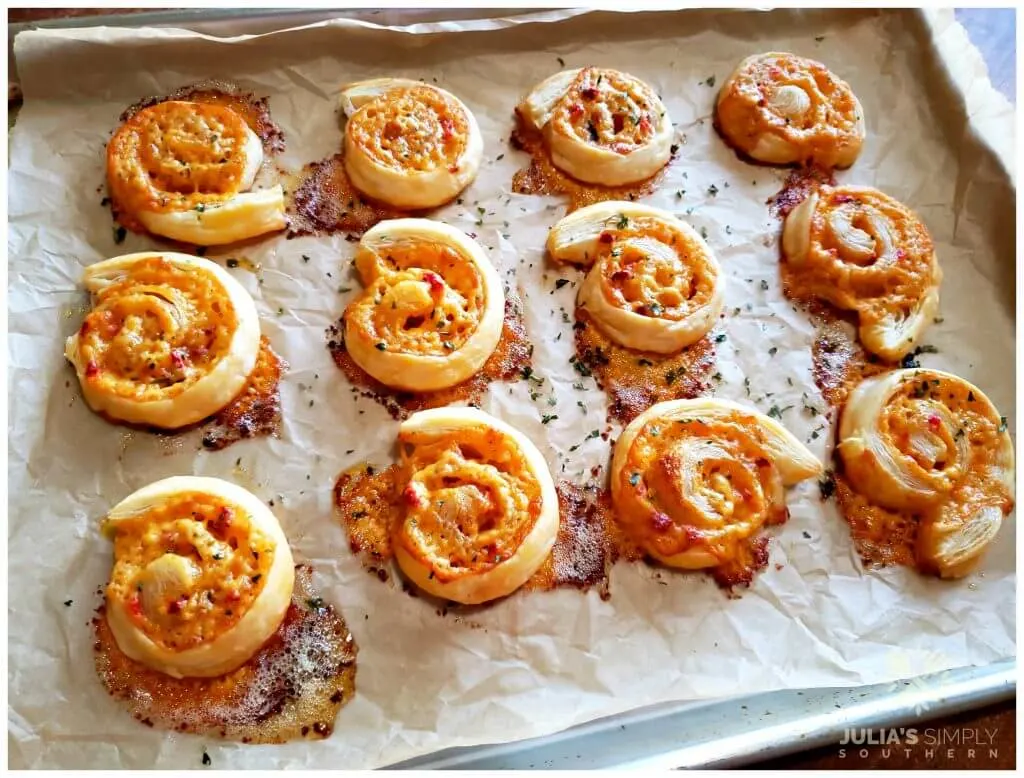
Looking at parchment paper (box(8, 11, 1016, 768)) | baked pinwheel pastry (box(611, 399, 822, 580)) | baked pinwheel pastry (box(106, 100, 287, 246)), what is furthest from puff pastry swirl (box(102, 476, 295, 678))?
baked pinwheel pastry (box(611, 399, 822, 580))

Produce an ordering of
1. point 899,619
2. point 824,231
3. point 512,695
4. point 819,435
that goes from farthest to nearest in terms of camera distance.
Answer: point 824,231 → point 819,435 → point 899,619 → point 512,695

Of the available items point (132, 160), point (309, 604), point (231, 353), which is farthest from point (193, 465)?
point (132, 160)

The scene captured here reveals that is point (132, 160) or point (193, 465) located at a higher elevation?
point (132, 160)

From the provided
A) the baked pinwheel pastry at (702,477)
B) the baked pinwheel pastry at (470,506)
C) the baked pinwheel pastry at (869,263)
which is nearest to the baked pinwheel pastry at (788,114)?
the baked pinwheel pastry at (869,263)

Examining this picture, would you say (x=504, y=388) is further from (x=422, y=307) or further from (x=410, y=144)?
(x=410, y=144)

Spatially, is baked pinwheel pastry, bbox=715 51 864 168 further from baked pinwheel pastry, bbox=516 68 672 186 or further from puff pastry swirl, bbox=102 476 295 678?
puff pastry swirl, bbox=102 476 295 678

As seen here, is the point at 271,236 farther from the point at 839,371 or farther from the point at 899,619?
the point at 899,619
